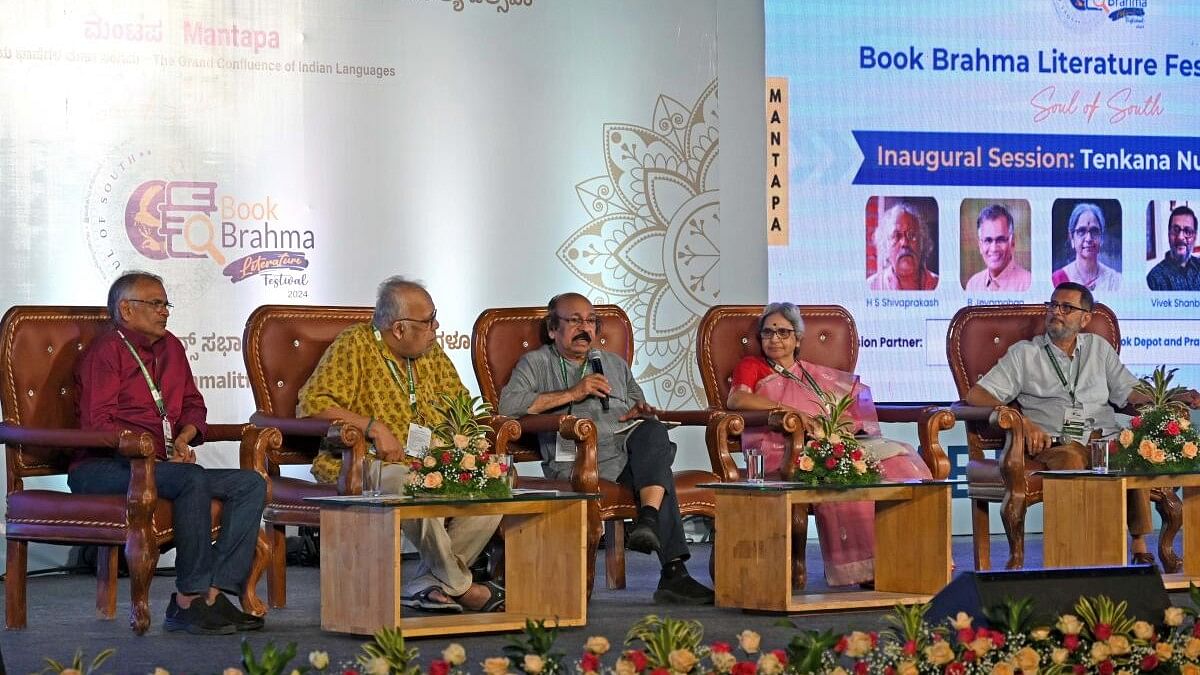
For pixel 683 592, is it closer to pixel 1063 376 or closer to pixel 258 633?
pixel 258 633

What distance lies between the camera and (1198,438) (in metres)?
5.75

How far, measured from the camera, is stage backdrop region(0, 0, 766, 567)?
21.8 feet

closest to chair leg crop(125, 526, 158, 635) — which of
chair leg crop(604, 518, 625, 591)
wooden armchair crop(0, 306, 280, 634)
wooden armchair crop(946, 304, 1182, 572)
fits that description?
wooden armchair crop(0, 306, 280, 634)

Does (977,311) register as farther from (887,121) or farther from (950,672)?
(950,672)

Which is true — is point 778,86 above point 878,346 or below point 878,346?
above

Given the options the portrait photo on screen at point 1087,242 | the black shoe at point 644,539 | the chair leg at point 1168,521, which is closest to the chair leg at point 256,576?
the black shoe at point 644,539

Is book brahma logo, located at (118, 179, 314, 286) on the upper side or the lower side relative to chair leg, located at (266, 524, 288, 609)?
upper

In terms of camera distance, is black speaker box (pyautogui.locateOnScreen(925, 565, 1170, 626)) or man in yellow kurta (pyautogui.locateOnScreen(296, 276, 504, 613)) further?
man in yellow kurta (pyautogui.locateOnScreen(296, 276, 504, 613))

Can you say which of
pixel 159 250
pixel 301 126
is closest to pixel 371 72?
pixel 301 126

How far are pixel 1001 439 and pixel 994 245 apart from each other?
1.83 meters

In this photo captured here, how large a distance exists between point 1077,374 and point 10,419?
3685mm

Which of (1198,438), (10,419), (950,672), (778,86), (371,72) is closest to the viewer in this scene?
(950,672)

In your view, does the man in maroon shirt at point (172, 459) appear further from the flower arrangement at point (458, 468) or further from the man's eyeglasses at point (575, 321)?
Answer: the man's eyeglasses at point (575, 321)

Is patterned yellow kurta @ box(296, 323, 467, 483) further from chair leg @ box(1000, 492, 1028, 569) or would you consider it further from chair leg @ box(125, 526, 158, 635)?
chair leg @ box(1000, 492, 1028, 569)
